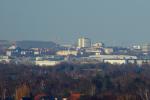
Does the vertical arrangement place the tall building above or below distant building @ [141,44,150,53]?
above

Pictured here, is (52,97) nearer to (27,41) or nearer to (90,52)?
(90,52)

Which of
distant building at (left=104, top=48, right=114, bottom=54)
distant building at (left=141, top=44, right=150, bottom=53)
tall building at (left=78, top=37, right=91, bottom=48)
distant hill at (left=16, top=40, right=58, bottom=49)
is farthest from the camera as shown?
distant hill at (left=16, top=40, right=58, bottom=49)

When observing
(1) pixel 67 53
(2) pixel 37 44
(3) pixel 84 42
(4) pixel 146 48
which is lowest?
(1) pixel 67 53

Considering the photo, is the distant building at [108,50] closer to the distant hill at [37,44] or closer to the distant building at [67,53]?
the distant building at [67,53]

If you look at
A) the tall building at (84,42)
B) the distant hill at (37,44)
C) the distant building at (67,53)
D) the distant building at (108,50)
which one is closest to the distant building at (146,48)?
the distant building at (108,50)

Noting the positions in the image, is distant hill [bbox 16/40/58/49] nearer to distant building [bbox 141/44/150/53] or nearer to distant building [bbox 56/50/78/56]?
distant building [bbox 141/44/150/53]

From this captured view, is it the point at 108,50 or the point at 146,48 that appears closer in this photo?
the point at 108,50

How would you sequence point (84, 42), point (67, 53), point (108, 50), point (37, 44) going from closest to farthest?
point (67, 53), point (108, 50), point (84, 42), point (37, 44)

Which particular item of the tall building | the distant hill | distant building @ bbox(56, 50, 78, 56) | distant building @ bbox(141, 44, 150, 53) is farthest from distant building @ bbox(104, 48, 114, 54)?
the distant hill

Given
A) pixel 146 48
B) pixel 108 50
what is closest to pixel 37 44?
pixel 146 48

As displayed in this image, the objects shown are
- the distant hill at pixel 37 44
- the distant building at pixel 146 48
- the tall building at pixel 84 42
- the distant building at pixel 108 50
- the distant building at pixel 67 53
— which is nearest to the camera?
the distant building at pixel 67 53

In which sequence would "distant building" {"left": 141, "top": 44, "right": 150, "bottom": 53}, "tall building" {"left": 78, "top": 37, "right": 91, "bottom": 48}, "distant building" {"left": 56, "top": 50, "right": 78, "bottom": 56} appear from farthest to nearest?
"tall building" {"left": 78, "top": 37, "right": 91, "bottom": 48} < "distant building" {"left": 141, "top": 44, "right": 150, "bottom": 53} < "distant building" {"left": 56, "top": 50, "right": 78, "bottom": 56}

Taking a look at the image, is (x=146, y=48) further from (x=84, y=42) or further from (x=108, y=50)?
(x=84, y=42)
